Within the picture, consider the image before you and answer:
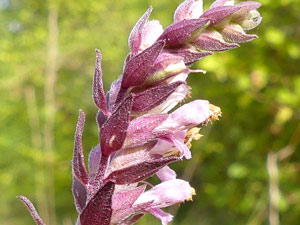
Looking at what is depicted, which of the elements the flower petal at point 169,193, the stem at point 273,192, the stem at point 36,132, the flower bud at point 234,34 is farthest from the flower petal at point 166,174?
the stem at point 36,132

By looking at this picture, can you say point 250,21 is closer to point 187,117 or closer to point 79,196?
point 187,117

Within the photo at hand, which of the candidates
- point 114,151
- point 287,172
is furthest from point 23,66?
point 114,151

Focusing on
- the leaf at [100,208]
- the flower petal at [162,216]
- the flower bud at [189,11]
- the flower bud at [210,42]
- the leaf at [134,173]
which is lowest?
the flower petal at [162,216]

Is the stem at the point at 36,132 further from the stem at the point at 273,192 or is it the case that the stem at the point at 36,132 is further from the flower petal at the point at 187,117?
the flower petal at the point at 187,117

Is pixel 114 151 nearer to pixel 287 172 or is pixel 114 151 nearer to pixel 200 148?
pixel 287 172

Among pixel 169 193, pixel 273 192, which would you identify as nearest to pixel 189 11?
pixel 169 193

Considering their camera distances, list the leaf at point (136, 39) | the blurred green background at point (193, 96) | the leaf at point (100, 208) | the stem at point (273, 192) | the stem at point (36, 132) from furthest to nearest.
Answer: the stem at point (36, 132) → the blurred green background at point (193, 96) → the stem at point (273, 192) → the leaf at point (136, 39) → the leaf at point (100, 208)
